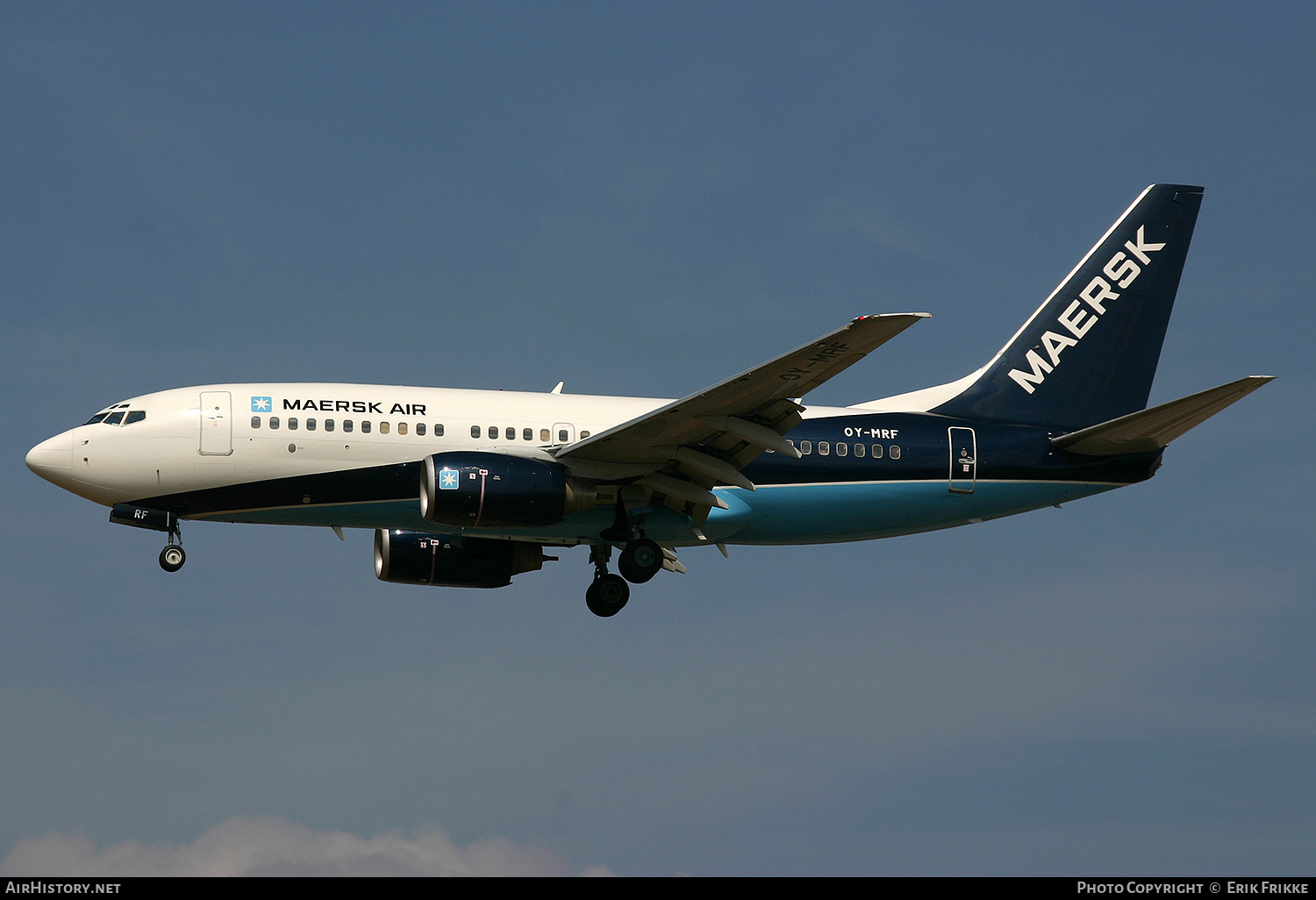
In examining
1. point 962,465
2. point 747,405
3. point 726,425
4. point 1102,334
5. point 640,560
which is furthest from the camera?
point 1102,334

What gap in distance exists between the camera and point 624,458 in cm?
3091

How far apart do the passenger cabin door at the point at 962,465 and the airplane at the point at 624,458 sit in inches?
1.8

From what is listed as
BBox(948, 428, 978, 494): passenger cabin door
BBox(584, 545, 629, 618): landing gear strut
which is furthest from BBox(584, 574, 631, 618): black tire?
BBox(948, 428, 978, 494): passenger cabin door

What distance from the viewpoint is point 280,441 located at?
30781 millimetres

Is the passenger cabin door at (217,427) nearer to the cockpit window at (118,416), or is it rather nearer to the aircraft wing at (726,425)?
the cockpit window at (118,416)

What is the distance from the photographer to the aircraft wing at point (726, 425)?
26.5 m

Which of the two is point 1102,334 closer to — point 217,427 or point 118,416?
point 217,427

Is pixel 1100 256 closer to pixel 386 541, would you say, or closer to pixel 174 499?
pixel 386 541

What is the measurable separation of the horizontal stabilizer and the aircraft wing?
7861 mm

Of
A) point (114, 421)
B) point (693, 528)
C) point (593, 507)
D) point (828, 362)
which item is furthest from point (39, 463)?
point (828, 362)

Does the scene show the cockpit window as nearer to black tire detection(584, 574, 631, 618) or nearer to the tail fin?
black tire detection(584, 574, 631, 618)

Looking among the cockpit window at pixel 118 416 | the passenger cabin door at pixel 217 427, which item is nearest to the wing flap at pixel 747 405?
the passenger cabin door at pixel 217 427

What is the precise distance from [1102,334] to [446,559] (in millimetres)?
17697

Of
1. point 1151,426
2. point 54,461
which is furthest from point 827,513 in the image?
point 54,461
